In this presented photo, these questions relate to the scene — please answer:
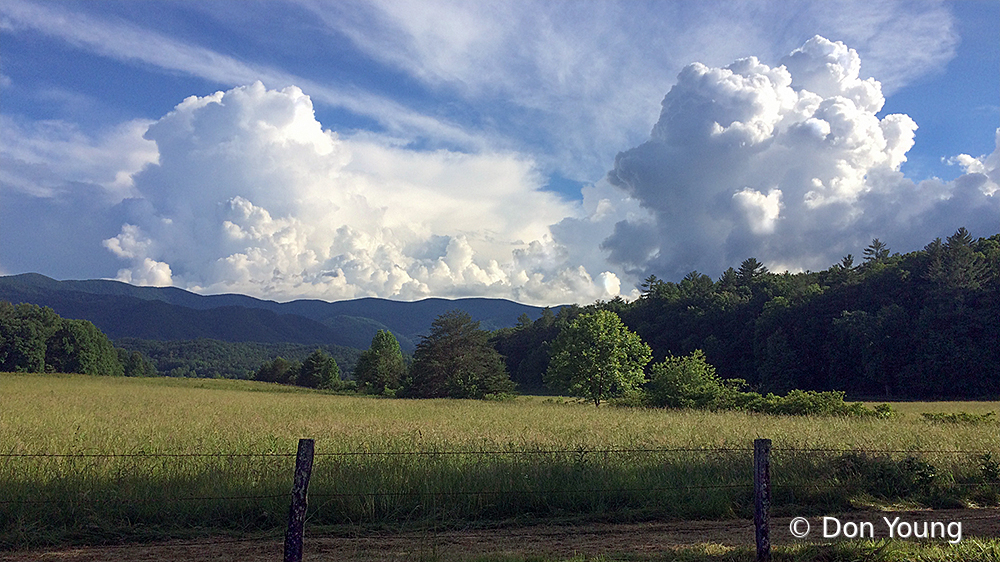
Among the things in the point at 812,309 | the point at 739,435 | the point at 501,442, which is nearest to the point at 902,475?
the point at 739,435

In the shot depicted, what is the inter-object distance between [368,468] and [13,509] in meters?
5.03

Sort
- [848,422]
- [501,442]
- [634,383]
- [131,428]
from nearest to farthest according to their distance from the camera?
1. [501,442]
2. [131,428]
3. [848,422]
4. [634,383]

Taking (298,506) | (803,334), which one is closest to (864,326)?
(803,334)

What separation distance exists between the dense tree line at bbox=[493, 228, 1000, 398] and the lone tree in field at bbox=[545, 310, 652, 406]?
32641 mm

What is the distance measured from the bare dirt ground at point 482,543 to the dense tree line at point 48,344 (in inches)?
3983

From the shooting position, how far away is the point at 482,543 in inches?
313

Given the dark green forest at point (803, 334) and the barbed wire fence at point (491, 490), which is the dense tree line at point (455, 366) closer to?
the dark green forest at point (803, 334)

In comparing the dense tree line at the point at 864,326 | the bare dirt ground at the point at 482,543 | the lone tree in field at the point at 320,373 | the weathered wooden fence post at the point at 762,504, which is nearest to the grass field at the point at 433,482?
the bare dirt ground at the point at 482,543

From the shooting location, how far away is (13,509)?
8352mm

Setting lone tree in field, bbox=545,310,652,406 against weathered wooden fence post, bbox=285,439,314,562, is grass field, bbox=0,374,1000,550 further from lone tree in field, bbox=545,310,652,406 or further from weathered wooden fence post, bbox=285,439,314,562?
lone tree in field, bbox=545,310,652,406

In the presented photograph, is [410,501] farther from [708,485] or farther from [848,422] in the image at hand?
[848,422]

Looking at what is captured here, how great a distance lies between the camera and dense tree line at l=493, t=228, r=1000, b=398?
198 ft

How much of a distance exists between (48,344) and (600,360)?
350 ft

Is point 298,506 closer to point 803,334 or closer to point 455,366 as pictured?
point 455,366
